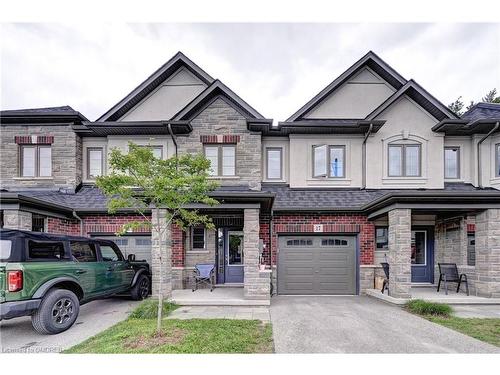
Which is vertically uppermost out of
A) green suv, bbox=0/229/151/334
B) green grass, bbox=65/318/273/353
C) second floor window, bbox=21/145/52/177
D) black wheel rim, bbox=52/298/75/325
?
second floor window, bbox=21/145/52/177

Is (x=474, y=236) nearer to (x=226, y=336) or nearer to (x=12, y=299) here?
(x=226, y=336)

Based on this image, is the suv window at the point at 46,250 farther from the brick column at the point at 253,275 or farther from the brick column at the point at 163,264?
the brick column at the point at 253,275

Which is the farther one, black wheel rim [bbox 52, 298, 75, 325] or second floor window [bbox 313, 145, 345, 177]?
second floor window [bbox 313, 145, 345, 177]

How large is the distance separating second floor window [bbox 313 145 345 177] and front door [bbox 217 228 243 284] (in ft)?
13.3

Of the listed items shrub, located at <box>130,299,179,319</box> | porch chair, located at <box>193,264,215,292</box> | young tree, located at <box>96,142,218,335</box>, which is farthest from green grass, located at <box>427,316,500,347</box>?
shrub, located at <box>130,299,179,319</box>

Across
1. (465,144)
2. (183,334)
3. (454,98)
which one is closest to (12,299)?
(183,334)

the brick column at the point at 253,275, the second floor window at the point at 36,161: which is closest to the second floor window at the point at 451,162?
the brick column at the point at 253,275

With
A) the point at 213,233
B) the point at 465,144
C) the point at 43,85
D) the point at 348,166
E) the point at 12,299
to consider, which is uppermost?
the point at 43,85

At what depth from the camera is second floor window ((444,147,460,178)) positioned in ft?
41.4

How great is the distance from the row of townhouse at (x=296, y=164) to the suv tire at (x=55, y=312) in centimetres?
437

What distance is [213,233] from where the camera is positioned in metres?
11.8

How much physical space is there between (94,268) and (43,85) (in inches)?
599

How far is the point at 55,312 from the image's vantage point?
657 centimetres

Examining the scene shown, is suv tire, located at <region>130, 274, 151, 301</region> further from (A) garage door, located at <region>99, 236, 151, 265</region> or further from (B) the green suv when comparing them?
(A) garage door, located at <region>99, 236, 151, 265</region>
